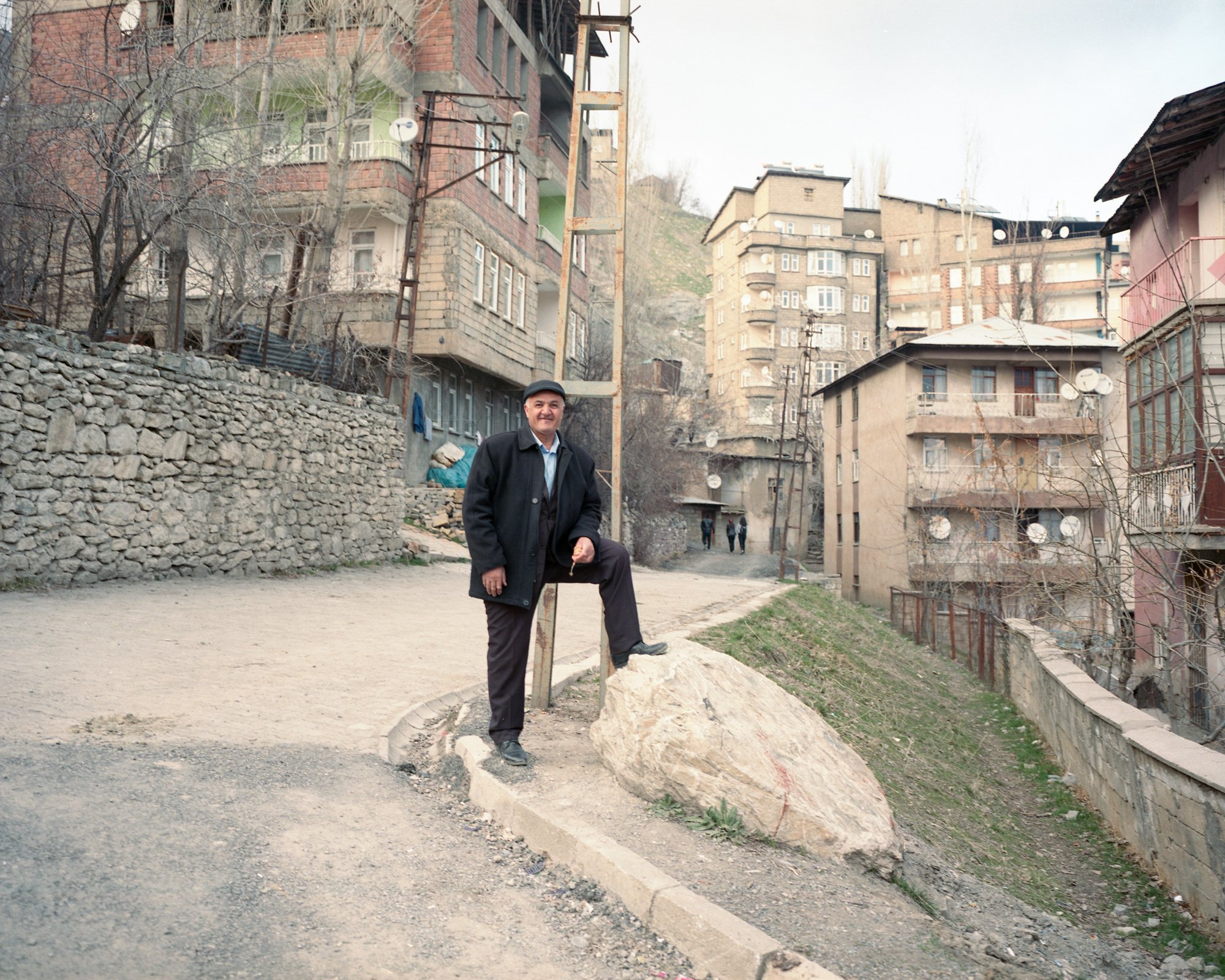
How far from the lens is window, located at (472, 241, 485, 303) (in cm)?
2495

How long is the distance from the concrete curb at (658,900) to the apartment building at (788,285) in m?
67.4

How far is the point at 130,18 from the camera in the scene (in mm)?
18266

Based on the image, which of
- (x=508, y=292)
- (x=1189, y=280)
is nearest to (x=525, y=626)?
(x=1189, y=280)

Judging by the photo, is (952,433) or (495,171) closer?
(495,171)

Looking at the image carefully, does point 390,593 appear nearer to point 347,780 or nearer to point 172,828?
point 347,780

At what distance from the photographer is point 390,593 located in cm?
1484

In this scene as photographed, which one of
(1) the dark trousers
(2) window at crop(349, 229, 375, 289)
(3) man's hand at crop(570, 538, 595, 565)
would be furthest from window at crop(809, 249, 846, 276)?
(3) man's hand at crop(570, 538, 595, 565)

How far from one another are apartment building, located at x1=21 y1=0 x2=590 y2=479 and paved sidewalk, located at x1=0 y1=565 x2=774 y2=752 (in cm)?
777

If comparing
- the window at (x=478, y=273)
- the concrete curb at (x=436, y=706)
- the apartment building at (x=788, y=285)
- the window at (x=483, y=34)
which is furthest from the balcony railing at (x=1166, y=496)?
the apartment building at (x=788, y=285)

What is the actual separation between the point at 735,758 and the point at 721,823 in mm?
285

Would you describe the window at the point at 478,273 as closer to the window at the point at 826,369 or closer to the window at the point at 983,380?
the window at the point at 983,380

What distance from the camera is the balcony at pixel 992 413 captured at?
122 feet

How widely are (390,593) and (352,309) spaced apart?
1081cm

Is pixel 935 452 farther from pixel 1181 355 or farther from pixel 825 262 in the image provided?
pixel 825 262
